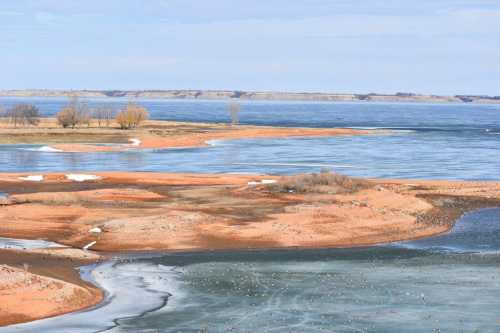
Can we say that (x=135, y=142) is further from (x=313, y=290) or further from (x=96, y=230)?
(x=313, y=290)

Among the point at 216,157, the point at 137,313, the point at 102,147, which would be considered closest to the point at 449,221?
the point at 137,313

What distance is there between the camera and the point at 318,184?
59312 millimetres

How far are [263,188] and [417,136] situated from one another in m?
82.4

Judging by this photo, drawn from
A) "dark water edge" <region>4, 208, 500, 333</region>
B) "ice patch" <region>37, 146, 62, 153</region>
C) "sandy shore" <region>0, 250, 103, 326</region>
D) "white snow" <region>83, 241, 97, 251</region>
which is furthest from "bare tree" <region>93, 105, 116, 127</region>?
"sandy shore" <region>0, 250, 103, 326</region>

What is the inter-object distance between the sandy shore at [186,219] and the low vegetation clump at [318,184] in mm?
123

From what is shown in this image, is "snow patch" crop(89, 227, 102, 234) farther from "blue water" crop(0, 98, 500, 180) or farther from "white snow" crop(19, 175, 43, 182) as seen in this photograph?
"blue water" crop(0, 98, 500, 180)

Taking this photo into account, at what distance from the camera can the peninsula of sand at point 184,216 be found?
117ft

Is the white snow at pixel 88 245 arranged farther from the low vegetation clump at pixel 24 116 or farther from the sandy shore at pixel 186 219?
the low vegetation clump at pixel 24 116

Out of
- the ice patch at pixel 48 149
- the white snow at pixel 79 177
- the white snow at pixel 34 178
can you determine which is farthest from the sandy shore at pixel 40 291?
the ice patch at pixel 48 149

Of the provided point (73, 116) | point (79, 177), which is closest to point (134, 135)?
point (73, 116)

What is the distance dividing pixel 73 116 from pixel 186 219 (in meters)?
89.5

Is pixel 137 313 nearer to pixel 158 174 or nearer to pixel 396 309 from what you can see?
pixel 396 309

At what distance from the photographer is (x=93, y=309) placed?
31.6 metres

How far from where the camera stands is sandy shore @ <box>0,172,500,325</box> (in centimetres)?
3419
